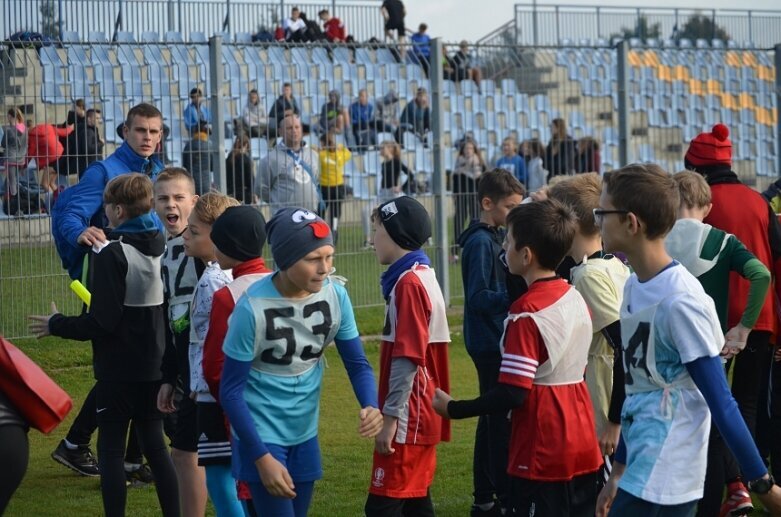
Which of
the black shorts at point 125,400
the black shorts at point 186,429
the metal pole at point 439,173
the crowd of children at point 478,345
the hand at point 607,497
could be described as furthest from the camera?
the metal pole at point 439,173

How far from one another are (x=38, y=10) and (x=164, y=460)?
8.51 m

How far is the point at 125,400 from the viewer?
5.95 meters

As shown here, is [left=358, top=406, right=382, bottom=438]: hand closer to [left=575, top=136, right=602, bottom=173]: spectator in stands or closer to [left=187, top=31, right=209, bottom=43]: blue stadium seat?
[left=575, top=136, right=602, bottom=173]: spectator in stands

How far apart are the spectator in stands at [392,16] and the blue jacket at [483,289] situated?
62.4 ft

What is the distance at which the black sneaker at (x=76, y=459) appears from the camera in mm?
7480

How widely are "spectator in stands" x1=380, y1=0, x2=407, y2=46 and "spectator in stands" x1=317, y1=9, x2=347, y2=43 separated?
1292 mm

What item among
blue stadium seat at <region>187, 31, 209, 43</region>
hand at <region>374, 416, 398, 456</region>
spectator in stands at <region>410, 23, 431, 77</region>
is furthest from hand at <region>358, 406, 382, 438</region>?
blue stadium seat at <region>187, 31, 209, 43</region>

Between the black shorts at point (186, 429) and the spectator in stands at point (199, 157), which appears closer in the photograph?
the black shorts at point (186, 429)

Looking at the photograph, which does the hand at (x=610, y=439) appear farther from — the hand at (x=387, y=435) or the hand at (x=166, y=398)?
the hand at (x=166, y=398)

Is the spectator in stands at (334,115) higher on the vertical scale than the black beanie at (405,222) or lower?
higher

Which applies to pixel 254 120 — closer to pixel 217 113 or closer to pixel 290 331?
pixel 217 113

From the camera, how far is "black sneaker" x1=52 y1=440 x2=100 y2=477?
7480 millimetres

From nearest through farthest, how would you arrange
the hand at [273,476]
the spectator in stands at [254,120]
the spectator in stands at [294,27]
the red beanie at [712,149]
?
1. the hand at [273,476]
2. the red beanie at [712,149]
3. the spectator in stands at [254,120]
4. the spectator in stands at [294,27]

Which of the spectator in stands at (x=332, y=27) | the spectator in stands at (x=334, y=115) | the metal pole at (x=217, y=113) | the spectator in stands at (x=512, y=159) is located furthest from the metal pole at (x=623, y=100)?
the spectator in stands at (x=332, y=27)
